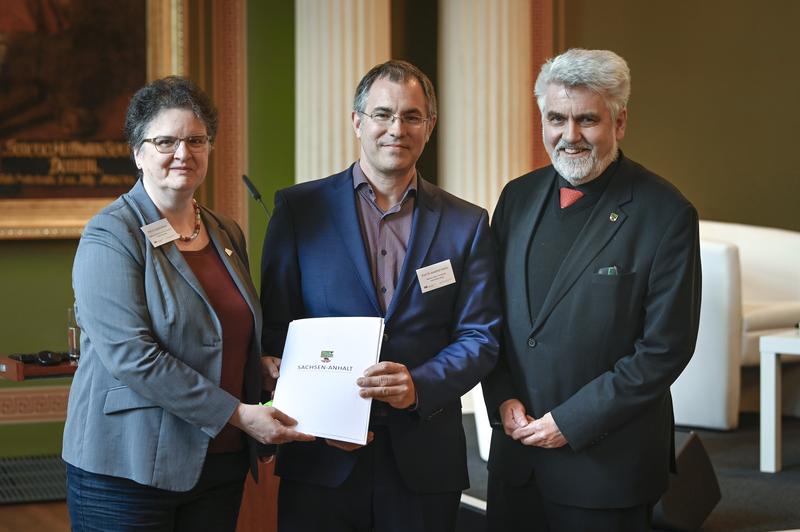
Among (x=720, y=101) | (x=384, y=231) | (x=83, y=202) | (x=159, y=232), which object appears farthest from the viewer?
(x=720, y=101)

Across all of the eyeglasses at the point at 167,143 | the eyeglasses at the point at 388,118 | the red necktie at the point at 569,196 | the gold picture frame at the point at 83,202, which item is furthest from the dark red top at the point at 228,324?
the gold picture frame at the point at 83,202

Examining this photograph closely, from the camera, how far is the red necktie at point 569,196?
244 cm

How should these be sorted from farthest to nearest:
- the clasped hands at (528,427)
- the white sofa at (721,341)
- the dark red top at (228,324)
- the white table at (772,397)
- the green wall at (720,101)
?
1. the green wall at (720,101)
2. the white sofa at (721,341)
3. the white table at (772,397)
4. the clasped hands at (528,427)
5. the dark red top at (228,324)

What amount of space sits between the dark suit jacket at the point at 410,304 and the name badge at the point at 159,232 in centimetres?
30

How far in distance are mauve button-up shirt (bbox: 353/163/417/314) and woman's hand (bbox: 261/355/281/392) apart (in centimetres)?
28

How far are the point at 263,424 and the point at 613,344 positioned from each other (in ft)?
2.64

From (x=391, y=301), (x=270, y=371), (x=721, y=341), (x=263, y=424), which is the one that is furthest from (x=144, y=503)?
(x=721, y=341)

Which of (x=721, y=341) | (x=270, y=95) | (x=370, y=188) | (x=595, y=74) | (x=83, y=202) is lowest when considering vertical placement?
(x=721, y=341)

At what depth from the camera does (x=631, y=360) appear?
2299 millimetres

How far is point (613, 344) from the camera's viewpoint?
233cm

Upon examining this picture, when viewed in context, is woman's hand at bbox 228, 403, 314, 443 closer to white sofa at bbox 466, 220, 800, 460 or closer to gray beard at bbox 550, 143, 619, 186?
gray beard at bbox 550, 143, 619, 186

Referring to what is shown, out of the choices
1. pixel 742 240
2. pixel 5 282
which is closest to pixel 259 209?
pixel 5 282

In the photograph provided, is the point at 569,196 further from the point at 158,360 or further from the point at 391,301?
the point at 158,360

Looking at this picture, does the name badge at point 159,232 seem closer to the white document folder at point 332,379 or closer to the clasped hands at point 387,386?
the white document folder at point 332,379
